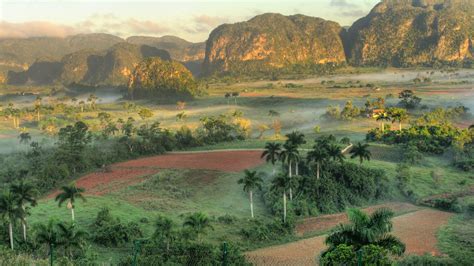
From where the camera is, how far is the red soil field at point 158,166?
226ft

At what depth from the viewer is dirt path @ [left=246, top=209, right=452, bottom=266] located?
131ft

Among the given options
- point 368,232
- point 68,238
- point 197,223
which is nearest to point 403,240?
point 197,223

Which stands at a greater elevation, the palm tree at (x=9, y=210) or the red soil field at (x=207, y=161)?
the palm tree at (x=9, y=210)

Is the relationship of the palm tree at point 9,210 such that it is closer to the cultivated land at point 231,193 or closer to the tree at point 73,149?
the cultivated land at point 231,193

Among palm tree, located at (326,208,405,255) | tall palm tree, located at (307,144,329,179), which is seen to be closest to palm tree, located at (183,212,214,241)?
palm tree, located at (326,208,405,255)

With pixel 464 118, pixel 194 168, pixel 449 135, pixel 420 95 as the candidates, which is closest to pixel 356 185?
pixel 194 168

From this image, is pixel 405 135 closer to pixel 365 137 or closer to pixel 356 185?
pixel 365 137

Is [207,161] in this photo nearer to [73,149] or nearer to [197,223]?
[73,149]

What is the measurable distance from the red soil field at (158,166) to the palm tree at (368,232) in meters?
47.3

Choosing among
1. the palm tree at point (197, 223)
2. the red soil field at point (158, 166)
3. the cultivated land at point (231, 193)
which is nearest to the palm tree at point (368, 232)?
the cultivated land at point (231, 193)

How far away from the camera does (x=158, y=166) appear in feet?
254

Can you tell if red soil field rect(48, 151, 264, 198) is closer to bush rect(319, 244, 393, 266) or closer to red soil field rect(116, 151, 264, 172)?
red soil field rect(116, 151, 264, 172)

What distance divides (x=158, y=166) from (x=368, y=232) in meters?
58.6

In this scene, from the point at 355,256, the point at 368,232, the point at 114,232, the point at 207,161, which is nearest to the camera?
the point at 355,256
